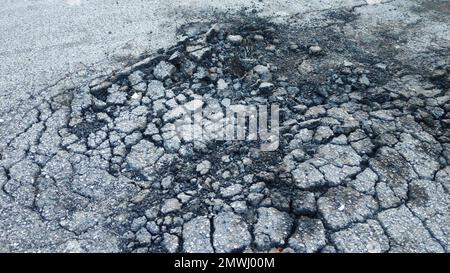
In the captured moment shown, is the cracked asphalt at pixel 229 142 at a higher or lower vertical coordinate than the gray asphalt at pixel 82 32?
lower

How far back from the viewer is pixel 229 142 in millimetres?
3021

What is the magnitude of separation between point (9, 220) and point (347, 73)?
301cm

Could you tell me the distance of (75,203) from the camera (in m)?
2.70

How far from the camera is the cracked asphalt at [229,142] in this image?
2494mm

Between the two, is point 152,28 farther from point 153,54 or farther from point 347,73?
point 347,73

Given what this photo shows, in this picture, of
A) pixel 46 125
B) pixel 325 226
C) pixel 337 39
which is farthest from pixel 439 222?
pixel 46 125

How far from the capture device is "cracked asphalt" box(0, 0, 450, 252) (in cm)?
249

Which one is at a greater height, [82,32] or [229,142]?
[82,32]

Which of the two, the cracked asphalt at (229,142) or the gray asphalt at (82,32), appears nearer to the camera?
the cracked asphalt at (229,142)

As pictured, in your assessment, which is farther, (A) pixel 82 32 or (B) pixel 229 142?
(A) pixel 82 32

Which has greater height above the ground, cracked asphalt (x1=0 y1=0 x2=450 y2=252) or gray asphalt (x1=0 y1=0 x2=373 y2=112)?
gray asphalt (x1=0 y1=0 x2=373 y2=112)

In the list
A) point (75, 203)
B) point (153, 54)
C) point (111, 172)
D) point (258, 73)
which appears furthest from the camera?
point (153, 54)

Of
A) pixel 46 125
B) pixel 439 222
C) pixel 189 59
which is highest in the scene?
pixel 189 59

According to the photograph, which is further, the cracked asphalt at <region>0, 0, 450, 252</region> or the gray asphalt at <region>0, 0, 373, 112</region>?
the gray asphalt at <region>0, 0, 373, 112</region>
